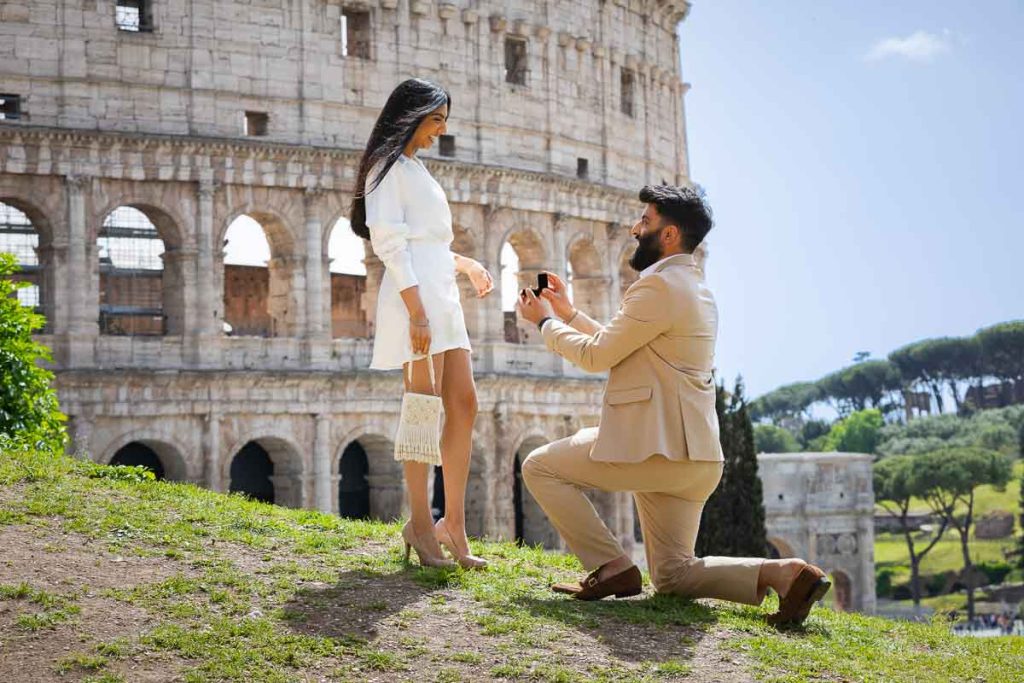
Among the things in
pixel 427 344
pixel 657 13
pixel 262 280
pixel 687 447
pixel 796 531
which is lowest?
pixel 796 531

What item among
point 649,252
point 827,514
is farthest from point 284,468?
point 649,252

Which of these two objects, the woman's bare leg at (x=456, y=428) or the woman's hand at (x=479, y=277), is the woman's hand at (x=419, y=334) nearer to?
the woman's bare leg at (x=456, y=428)

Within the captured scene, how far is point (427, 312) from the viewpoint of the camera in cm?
1001

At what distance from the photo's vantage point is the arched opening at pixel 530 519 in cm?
3766

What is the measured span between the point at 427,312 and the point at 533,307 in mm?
818

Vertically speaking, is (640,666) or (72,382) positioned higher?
(72,382)

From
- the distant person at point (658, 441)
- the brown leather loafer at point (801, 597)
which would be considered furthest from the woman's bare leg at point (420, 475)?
the brown leather loafer at point (801, 597)

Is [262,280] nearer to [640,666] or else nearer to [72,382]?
[72,382]

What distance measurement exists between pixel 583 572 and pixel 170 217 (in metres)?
24.0

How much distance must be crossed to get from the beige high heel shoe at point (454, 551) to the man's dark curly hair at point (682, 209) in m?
2.51

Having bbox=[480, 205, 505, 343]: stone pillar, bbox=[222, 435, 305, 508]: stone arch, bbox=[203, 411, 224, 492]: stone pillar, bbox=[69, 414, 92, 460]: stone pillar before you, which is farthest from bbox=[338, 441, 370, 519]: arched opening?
bbox=[69, 414, 92, 460]: stone pillar

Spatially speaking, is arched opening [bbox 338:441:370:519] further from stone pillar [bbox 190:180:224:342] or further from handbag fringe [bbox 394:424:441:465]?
handbag fringe [bbox 394:424:441:465]

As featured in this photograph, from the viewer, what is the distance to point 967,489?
72750 millimetres

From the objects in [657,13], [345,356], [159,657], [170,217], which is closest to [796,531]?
[657,13]
